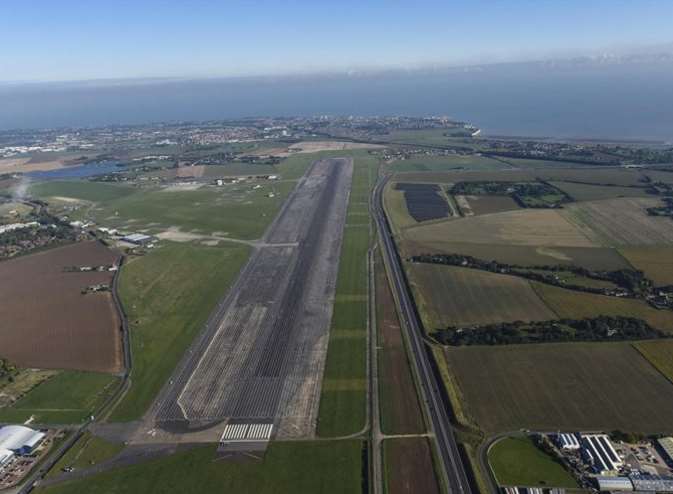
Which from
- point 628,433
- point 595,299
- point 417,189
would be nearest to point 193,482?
point 628,433

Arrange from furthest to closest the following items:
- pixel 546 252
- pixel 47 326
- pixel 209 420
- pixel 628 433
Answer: pixel 546 252 → pixel 47 326 → pixel 209 420 → pixel 628 433

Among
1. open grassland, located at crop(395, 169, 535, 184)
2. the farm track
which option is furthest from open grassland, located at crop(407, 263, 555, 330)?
open grassland, located at crop(395, 169, 535, 184)

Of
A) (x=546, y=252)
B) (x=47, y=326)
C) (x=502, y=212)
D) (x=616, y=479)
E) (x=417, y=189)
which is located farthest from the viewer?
(x=417, y=189)

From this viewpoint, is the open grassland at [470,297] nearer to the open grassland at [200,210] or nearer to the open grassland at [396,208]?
the open grassland at [396,208]

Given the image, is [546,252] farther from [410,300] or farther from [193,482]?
[193,482]

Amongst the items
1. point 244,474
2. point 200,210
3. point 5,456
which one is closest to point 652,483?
point 244,474

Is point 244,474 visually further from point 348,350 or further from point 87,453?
point 348,350
